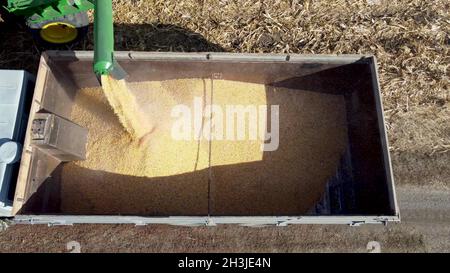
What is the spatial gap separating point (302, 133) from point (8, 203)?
13.7 ft

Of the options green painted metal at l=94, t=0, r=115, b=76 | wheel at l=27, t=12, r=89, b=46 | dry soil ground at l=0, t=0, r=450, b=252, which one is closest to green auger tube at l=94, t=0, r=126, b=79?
green painted metal at l=94, t=0, r=115, b=76

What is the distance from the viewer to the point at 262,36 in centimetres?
784

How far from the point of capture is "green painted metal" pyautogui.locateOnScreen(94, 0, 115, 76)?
5.16 m

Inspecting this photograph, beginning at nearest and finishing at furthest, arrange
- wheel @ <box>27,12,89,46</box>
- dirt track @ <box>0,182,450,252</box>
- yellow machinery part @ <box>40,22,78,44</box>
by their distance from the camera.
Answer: wheel @ <box>27,12,89,46</box>, dirt track @ <box>0,182,450,252</box>, yellow machinery part @ <box>40,22,78,44</box>

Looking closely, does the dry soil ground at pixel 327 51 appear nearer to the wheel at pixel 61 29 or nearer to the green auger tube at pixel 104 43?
the wheel at pixel 61 29

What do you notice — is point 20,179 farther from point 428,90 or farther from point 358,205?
point 428,90

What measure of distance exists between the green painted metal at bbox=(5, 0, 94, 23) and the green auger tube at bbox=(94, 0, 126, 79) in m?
0.76

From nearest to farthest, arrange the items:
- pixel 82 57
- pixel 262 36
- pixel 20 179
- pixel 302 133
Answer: pixel 20 179
pixel 82 57
pixel 302 133
pixel 262 36

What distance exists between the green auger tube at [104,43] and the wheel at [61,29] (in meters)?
1.34

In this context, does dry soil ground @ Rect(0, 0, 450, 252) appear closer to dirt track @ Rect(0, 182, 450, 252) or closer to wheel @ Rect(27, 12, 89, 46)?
dirt track @ Rect(0, 182, 450, 252)

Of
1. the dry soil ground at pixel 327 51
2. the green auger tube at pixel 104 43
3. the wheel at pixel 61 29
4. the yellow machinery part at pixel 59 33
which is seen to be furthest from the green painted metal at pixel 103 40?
the dry soil ground at pixel 327 51

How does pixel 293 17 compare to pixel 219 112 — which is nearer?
pixel 219 112
